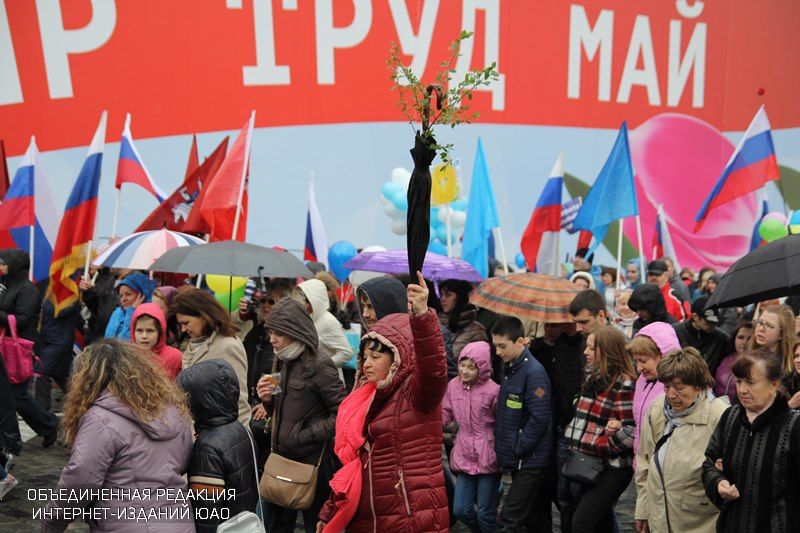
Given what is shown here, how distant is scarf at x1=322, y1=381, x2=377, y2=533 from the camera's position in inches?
167

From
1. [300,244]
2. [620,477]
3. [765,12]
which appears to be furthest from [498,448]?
[765,12]

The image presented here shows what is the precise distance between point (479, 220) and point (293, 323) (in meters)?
5.99

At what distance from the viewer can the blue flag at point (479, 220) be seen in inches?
435

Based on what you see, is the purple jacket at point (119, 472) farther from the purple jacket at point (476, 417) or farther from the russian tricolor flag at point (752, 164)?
the russian tricolor flag at point (752, 164)

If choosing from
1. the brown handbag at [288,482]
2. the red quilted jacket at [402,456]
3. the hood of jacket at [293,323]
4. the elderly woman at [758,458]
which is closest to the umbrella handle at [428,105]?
the red quilted jacket at [402,456]

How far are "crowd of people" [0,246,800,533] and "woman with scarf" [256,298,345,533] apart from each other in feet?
0.04

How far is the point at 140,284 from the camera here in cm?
794

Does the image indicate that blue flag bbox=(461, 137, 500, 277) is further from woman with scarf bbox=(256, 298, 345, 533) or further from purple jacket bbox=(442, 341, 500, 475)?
woman with scarf bbox=(256, 298, 345, 533)

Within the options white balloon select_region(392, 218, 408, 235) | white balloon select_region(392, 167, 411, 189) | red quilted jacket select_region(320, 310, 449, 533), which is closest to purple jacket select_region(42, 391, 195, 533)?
red quilted jacket select_region(320, 310, 449, 533)

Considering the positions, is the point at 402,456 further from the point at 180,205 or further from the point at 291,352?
the point at 180,205

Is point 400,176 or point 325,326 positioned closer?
point 325,326

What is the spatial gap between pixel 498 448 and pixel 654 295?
5.09 ft

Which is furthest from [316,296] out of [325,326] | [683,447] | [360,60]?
[360,60]

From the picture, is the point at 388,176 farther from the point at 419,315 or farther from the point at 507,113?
the point at 419,315
